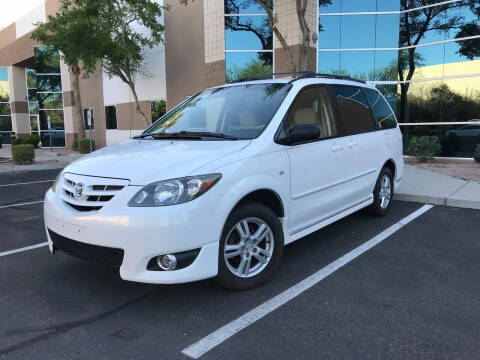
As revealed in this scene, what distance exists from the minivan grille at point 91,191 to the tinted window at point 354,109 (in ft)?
9.45

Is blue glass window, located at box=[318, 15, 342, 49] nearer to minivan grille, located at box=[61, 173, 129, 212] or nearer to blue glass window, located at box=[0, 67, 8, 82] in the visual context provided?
minivan grille, located at box=[61, 173, 129, 212]

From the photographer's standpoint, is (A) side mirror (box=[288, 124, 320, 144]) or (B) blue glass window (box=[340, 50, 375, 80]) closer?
(A) side mirror (box=[288, 124, 320, 144])

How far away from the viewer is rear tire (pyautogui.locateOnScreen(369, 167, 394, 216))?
575 centimetres

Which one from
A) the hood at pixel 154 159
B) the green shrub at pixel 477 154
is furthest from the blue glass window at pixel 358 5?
the hood at pixel 154 159

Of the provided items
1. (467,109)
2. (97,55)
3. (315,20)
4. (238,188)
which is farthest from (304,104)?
(97,55)

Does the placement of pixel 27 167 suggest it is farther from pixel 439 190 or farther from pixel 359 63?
pixel 439 190

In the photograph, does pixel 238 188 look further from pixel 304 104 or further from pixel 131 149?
pixel 304 104

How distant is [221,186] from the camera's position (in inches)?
127

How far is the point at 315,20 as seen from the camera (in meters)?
14.3

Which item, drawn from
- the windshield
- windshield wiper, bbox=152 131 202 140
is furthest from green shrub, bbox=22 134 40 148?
windshield wiper, bbox=152 131 202 140

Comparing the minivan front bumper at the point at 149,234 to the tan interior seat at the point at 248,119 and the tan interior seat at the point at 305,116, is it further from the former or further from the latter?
the tan interior seat at the point at 305,116

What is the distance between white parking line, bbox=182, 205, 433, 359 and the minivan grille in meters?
1.27

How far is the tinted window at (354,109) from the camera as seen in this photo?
4.97 metres

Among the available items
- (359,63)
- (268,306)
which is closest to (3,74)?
(359,63)
